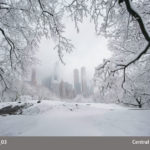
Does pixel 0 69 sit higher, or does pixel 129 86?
pixel 0 69

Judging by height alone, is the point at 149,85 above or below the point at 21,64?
below

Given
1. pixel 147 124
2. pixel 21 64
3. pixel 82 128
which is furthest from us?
pixel 21 64

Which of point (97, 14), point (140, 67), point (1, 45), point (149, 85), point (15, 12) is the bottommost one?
point (149, 85)
